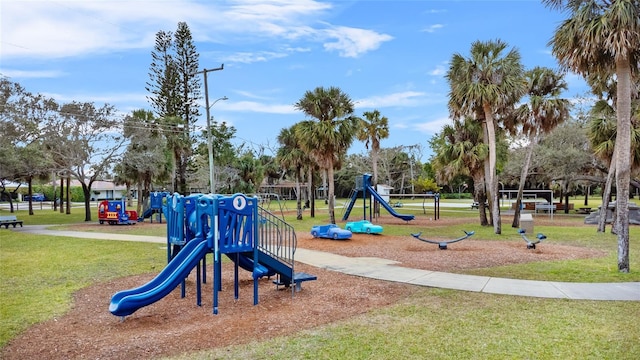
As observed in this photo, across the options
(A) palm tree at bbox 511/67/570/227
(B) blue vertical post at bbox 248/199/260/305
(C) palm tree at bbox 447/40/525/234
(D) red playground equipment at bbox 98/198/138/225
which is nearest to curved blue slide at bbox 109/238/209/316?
(B) blue vertical post at bbox 248/199/260/305

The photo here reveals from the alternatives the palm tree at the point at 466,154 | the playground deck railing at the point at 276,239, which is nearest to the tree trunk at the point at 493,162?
the palm tree at the point at 466,154

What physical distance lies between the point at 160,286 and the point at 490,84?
16485mm

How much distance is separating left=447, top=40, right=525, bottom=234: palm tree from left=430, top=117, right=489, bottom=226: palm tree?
3103 mm

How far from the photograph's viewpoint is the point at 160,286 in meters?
6.89

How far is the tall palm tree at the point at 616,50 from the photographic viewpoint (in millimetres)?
9602

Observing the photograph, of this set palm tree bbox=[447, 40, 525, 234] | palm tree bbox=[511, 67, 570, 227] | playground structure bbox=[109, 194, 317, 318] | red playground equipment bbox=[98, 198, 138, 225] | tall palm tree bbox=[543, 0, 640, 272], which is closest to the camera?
playground structure bbox=[109, 194, 317, 318]

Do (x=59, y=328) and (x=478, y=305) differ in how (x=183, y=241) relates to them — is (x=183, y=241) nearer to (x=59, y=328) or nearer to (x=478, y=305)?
(x=59, y=328)

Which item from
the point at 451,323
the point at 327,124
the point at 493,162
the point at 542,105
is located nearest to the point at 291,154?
the point at 327,124

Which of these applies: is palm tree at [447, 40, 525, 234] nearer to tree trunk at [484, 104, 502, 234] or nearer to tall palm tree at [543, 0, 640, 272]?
tree trunk at [484, 104, 502, 234]

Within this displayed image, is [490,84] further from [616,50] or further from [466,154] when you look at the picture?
[616,50]

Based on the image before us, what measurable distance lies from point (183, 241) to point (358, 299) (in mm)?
3311

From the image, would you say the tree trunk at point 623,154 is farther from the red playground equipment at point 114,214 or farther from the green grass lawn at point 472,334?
the red playground equipment at point 114,214

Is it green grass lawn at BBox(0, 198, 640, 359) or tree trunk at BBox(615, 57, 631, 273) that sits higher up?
tree trunk at BBox(615, 57, 631, 273)

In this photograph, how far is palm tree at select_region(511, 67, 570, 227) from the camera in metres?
20.1
